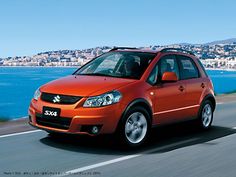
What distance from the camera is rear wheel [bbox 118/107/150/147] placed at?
6785 millimetres

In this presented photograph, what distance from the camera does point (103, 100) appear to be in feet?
21.5

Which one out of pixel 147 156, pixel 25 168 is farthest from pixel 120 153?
pixel 25 168

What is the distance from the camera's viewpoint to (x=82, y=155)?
646 cm

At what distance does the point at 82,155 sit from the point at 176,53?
120 inches

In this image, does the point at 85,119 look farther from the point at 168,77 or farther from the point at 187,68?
the point at 187,68

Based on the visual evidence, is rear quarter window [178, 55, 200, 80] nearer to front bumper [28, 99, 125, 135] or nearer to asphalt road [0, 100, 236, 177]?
asphalt road [0, 100, 236, 177]

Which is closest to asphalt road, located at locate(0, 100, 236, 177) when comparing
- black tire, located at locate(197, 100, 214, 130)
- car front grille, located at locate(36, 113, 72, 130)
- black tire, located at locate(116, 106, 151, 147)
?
black tire, located at locate(116, 106, 151, 147)

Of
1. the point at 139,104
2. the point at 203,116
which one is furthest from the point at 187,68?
the point at 139,104

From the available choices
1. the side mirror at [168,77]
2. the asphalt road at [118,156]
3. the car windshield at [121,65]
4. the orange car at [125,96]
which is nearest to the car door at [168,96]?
the orange car at [125,96]

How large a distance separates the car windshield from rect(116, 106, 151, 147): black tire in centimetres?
62

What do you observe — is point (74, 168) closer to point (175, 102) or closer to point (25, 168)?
point (25, 168)

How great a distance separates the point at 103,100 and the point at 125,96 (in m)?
0.38

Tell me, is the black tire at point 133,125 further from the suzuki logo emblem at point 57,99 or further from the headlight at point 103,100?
Answer: the suzuki logo emblem at point 57,99

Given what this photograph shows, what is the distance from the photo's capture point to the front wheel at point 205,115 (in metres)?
8.86
